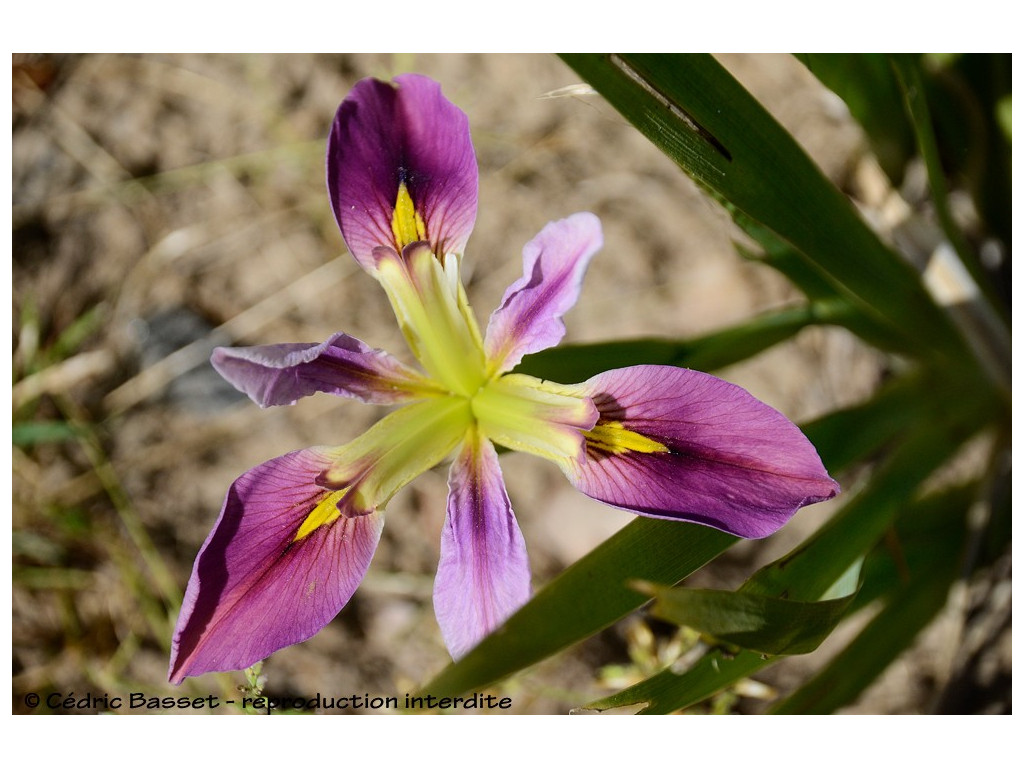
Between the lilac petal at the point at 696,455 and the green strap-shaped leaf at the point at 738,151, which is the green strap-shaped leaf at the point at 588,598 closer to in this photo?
the lilac petal at the point at 696,455

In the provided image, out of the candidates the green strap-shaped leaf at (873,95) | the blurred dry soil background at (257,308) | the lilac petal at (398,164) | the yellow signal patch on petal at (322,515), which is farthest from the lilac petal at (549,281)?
the blurred dry soil background at (257,308)

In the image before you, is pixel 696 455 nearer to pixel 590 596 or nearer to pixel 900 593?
pixel 590 596

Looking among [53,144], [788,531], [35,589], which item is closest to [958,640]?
[788,531]

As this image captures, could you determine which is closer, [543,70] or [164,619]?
[164,619]

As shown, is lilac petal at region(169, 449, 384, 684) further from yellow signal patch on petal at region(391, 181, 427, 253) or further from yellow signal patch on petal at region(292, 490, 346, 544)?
yellow signal patch on petal at region(391, 181, 427, 253)

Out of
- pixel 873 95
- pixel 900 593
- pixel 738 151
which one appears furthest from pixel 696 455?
pixel 873 95

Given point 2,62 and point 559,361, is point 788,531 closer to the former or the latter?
point 559,361

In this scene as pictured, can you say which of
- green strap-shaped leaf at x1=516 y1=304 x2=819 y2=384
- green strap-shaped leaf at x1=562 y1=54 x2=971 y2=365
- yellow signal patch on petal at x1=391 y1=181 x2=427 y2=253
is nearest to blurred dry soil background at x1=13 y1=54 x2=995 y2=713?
green strap-shaped leaf at x1=516 y1=304 x2=819 y2=384
